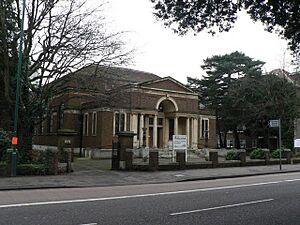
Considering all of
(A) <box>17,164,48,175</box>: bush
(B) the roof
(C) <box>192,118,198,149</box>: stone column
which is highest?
(B) the roof

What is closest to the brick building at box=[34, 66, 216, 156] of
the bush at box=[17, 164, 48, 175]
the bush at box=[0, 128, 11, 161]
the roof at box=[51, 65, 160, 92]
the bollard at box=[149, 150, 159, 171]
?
the roof at box=[51, 65, 160, 92]

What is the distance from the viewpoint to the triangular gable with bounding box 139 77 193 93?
4100 centimetres

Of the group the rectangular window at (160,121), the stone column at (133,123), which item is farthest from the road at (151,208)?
the rectangular window at (160,121)

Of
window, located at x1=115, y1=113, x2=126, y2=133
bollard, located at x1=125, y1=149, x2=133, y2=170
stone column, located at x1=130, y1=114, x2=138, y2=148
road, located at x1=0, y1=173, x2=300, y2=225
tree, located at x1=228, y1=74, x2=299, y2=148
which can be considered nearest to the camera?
road, located at x1=0, y1=173, x2=300, y2=225

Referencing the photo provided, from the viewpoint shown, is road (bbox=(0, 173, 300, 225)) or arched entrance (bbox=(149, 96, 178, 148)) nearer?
road (bbox=(0, 173, 300, 225))

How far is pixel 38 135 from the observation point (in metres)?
48.3

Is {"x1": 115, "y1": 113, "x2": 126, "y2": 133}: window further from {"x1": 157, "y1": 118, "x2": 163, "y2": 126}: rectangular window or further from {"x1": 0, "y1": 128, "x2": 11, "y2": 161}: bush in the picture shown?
{"x1": 0, "y1": 128, "x2": 11, "y2": 161}: bush

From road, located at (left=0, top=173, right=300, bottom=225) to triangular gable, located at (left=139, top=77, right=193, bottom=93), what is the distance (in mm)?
28264

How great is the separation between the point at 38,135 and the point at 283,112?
1211 inches

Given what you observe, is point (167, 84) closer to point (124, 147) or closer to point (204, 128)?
point (204, 128)

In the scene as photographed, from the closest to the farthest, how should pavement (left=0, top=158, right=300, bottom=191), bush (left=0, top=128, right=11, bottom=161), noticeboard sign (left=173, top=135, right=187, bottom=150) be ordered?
pavement (left=0, top=158, right=300, bottom=191)
bush (left=0, top=128, right=11, bottom=161)
noticeboard sign (left=173, top=135, right=187, bottom=150)

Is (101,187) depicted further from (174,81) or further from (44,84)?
(174,81)

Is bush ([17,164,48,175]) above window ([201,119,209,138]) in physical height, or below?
below

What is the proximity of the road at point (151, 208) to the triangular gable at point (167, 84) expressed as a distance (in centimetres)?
2826
